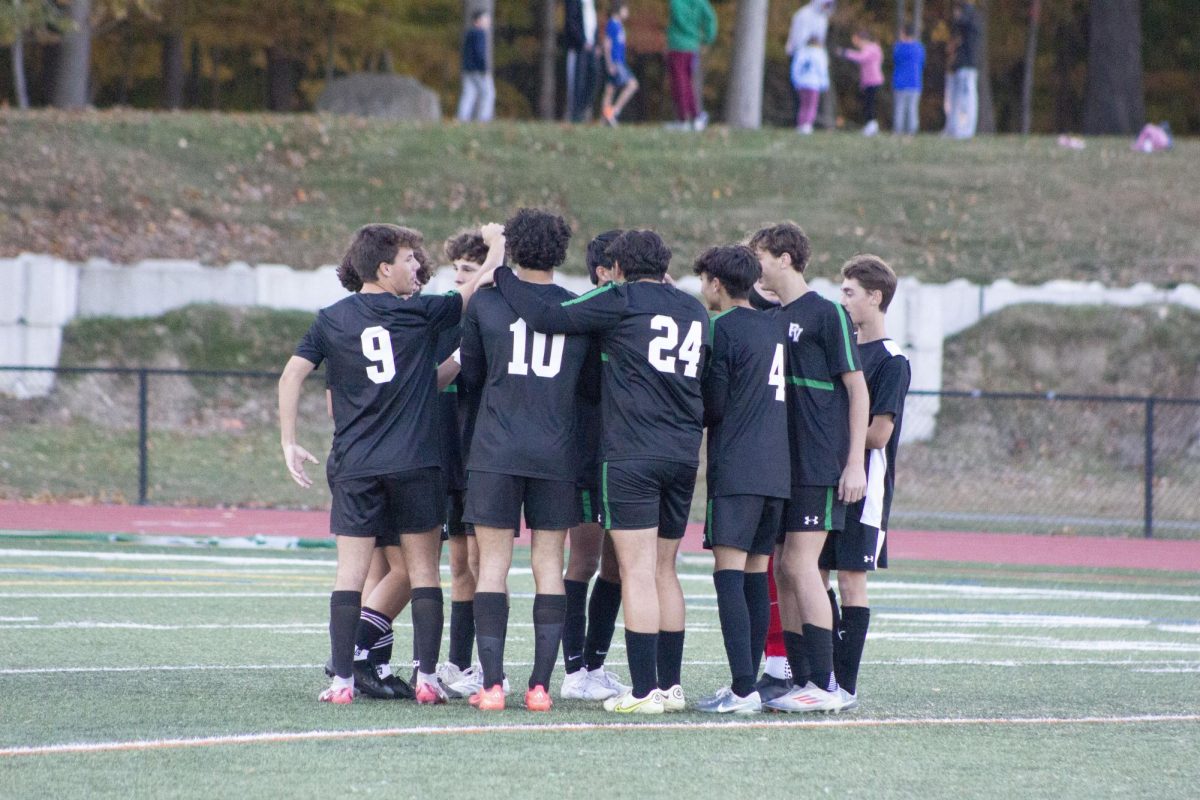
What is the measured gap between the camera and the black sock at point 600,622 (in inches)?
304

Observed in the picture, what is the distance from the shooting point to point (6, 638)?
354 inches

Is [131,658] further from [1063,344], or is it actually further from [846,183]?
[846,183]

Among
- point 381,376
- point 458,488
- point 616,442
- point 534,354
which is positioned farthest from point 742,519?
point 381,376

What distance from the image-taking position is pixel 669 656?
7188mm

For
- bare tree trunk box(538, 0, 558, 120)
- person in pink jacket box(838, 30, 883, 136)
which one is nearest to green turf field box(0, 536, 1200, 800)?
person in pink jacket box(838, 30, 883, 136)

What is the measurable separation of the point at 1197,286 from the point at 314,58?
22744mm

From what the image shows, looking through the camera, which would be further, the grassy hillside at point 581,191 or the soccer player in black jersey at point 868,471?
the grassy hillside at point 581,191

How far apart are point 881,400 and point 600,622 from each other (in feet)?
5.21

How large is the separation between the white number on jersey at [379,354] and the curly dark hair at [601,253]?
3.08ft

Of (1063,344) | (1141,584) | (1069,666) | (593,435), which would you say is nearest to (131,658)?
(593,435)

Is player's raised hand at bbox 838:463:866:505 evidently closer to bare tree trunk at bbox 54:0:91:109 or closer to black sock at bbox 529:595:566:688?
black sock at bbox 529:595:566:688

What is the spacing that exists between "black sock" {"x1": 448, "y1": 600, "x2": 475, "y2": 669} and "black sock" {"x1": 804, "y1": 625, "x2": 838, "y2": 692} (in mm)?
1509

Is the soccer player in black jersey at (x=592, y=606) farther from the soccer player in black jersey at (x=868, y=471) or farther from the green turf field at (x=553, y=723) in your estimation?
the soccer player in black jersey at (x=868, y=471)

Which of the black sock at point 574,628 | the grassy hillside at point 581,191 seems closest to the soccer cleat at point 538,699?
the black sock at point 574,628
